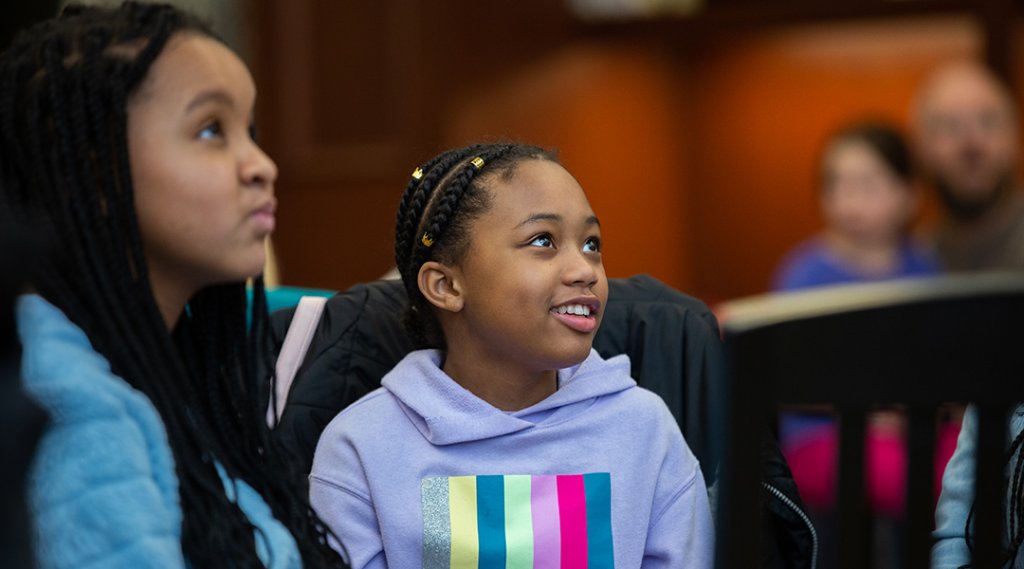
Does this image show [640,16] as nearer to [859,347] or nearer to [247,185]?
[247,185]

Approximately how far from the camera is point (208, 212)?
1.21 metres

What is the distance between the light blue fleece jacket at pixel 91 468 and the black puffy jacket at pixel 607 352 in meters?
0.42

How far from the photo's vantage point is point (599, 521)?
1.43 m

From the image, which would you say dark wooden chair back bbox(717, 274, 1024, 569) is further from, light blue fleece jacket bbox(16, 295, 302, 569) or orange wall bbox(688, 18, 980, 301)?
orange wall bbox(688, 18, 980, 301)

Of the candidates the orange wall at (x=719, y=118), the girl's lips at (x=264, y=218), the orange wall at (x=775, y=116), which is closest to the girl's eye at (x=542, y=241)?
the girl's lips at (x=264, y=218)

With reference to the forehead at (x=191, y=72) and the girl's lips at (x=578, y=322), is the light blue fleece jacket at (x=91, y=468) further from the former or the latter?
the girl's lips at (x=578, y=322)

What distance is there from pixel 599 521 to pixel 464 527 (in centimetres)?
15

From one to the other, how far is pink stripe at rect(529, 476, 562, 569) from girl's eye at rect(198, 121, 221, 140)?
500 millimetres

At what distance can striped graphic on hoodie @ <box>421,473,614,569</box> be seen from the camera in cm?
139

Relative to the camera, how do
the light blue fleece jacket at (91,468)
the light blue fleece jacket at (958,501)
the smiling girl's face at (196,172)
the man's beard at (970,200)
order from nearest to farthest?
the light blue fleece jacket at (91,468)
the smiling girl's face at (196,172)
the light blue fleece jacket at (958,501)
the man's beard at (970,200)

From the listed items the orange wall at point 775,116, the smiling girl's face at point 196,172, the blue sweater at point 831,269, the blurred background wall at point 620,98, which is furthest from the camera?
the orange wall at point 775,116

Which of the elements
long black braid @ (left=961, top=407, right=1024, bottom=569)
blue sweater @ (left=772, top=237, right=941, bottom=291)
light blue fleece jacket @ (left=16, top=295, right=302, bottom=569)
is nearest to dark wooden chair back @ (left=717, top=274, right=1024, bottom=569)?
long black braid @ (left=961, top=407, right=1024, bottom=569)

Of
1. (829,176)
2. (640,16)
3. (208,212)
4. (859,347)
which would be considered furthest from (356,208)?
(859,347)

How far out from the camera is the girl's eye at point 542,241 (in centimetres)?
149
